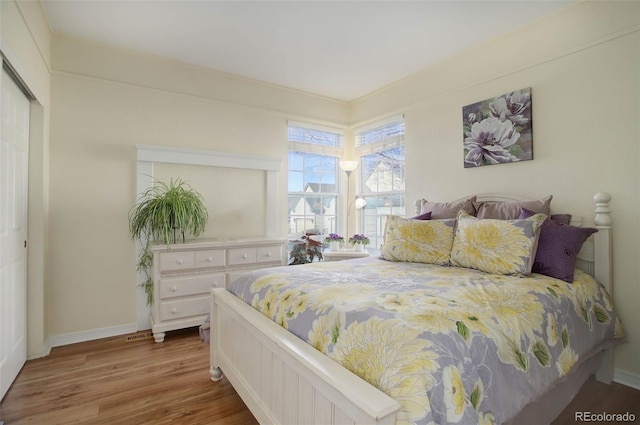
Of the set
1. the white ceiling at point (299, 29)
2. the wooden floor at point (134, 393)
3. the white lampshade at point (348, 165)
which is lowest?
the wooden floor at point (134, 393)

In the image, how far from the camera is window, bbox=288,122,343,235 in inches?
161

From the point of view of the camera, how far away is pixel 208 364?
7.92 ft

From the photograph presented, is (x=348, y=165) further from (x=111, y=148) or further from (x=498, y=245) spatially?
(x=111, y=148)

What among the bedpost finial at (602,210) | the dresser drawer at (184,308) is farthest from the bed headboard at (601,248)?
the dresser drawer at (184,308)

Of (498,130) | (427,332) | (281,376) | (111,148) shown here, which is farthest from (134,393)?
(498,130)

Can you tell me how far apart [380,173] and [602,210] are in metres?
2.29

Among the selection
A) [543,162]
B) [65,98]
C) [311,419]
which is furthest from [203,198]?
[543,162]

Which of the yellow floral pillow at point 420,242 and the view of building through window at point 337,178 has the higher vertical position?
the view of building through window at point 337,178

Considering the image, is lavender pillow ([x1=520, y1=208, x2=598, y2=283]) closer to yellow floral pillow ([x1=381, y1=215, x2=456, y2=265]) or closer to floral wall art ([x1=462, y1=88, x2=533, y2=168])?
yellow floral pillow ([x1=381, y1=215, x2=456, y2=265])

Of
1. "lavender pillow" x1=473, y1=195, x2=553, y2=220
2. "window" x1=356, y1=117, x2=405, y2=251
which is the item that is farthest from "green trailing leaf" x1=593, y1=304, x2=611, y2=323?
"window" x1=356, y1=117, x2=405, y2=251

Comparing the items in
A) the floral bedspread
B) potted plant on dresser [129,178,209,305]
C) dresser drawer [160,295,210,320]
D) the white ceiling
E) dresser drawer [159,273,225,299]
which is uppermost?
the white ceiling

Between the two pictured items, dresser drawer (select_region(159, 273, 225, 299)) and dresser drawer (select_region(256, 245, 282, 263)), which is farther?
dresser drawer (select_region(256, 245, 282, 263))

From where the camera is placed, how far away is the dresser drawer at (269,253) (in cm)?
335

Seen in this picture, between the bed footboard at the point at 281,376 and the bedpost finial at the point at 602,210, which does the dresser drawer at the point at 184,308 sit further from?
the bedpost finial at the point at 602,210
